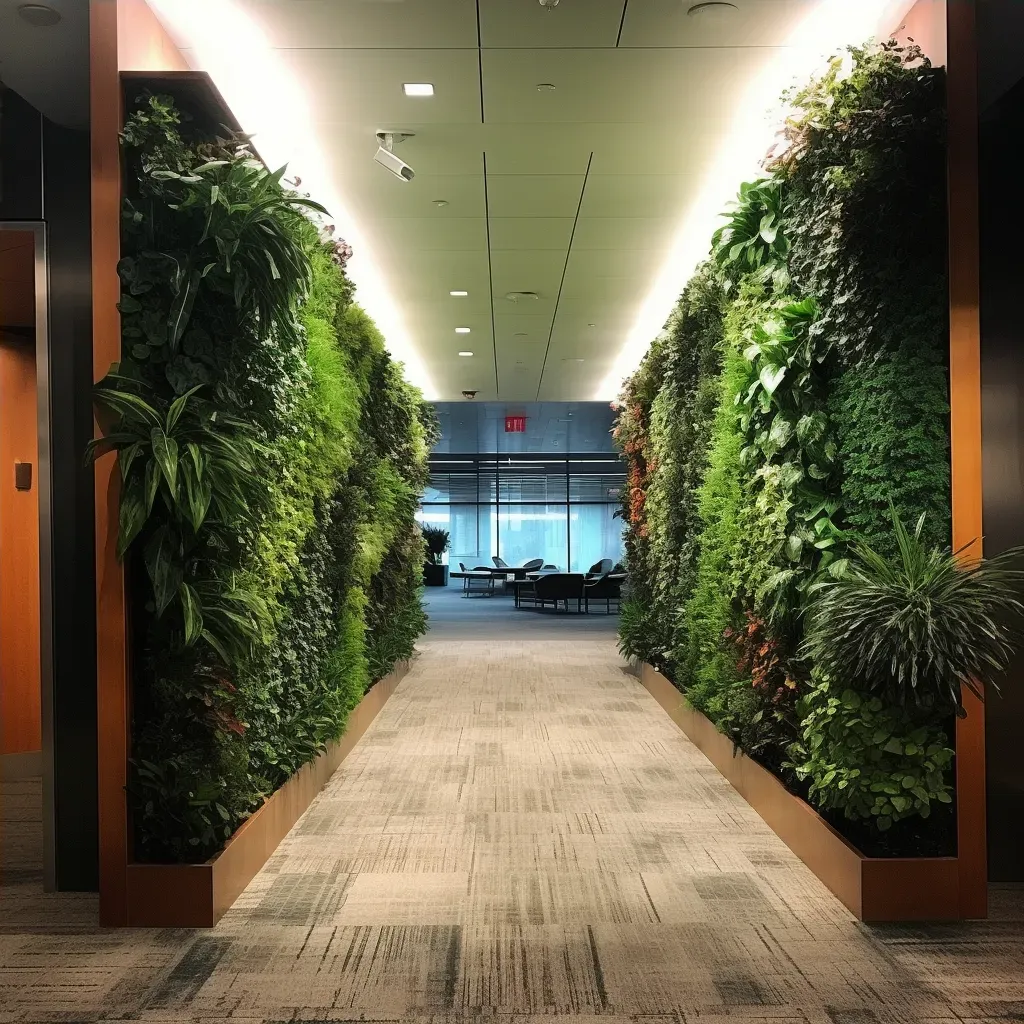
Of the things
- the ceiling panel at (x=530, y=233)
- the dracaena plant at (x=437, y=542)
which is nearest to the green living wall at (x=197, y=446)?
the ceiling panel at (x=530, y=233)

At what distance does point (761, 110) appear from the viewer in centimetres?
443

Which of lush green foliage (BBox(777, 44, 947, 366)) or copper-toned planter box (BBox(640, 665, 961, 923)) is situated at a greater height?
lush green foliage (BBox(777, 44, 947, 366))

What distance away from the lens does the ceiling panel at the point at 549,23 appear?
11.3 ft

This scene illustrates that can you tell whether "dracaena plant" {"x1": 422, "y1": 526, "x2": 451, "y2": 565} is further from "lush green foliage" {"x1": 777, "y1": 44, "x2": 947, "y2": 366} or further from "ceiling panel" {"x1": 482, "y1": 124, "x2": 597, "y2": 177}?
"lush green foliage" {"x1": 777, "y1": 44, "x2": 947, "y2": 366}

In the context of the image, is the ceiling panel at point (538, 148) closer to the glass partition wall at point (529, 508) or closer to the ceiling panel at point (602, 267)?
the ceiling panel at point (602, 267)

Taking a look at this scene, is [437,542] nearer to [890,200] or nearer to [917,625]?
[890,200]

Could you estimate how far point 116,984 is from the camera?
2.79 metres

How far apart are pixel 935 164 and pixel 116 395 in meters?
2.78

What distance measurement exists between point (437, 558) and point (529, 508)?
264 centimetres

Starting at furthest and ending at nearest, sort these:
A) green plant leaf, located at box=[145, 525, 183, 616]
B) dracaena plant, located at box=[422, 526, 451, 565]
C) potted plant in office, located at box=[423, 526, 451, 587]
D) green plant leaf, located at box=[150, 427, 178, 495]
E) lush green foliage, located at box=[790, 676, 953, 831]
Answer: potted plant in office, located at box=[423, 526, 451, 587], dracaena plant, located at box=[422, 526, 451, 565], lush green foliage, located at box=[790, 676, 953, 831], green plant leaf, located at box=[145, 525, 183, 616], green plant leaf, located at box=[150, 427, 178, 495]

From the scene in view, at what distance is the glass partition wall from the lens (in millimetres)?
24156

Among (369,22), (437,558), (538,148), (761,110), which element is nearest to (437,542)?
(437,558)

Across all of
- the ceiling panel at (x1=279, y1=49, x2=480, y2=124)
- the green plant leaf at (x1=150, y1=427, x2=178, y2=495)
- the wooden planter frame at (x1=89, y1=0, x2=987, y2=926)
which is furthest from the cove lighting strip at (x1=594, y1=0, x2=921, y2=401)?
the green plant leaf at (x1=150, y1=427, x2=178, y2=495)

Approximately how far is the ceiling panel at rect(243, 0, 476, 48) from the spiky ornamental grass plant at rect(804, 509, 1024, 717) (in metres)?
2.39
